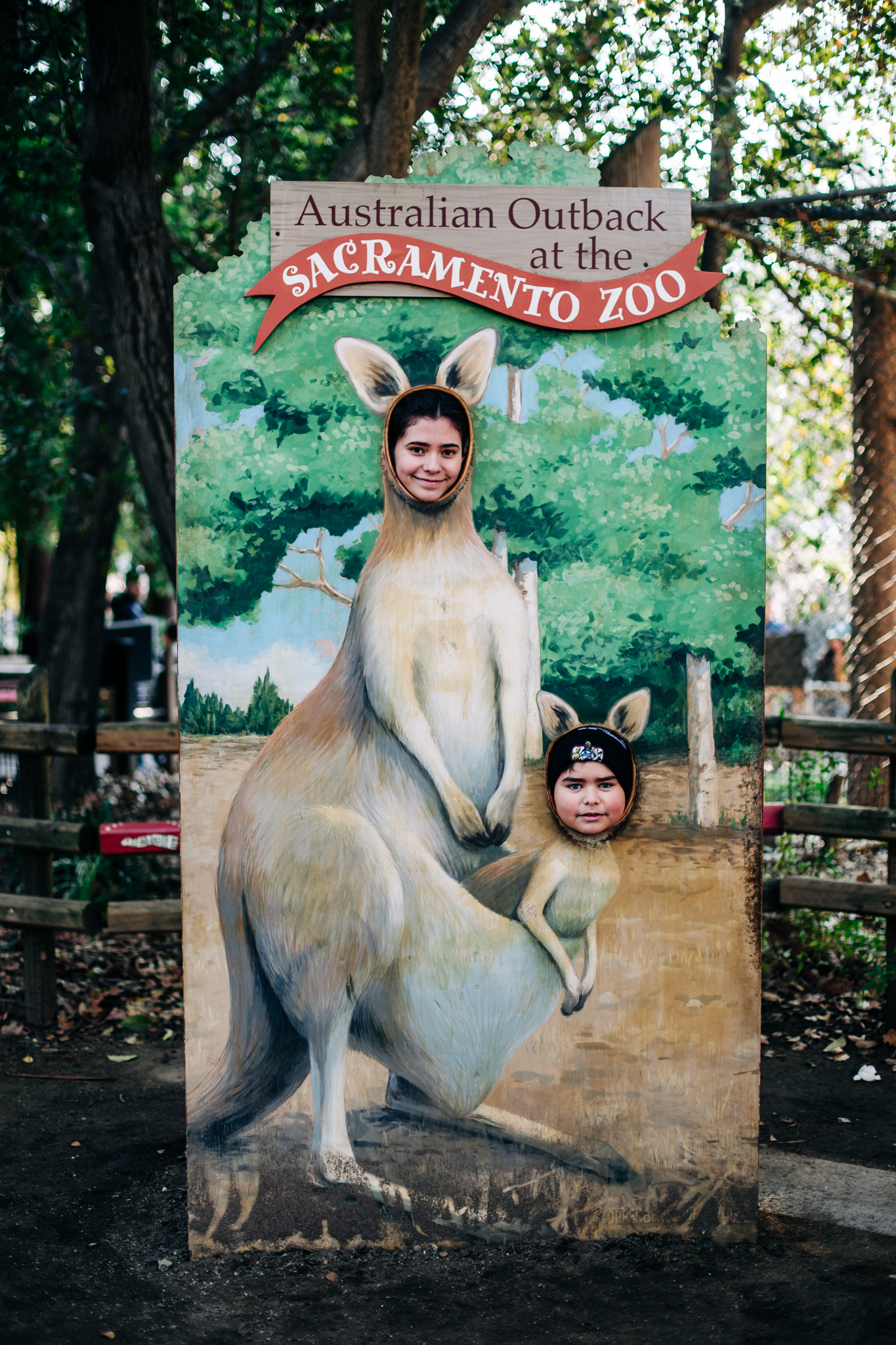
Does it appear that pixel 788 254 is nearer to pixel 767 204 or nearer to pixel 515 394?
pixel 767 204

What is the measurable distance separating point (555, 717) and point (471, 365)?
3.53ft

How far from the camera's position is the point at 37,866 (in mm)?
5922

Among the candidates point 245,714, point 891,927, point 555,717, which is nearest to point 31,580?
point 891,927

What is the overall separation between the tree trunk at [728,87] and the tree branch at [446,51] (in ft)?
3.82

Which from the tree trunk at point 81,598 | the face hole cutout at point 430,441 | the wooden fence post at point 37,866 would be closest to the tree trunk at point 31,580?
the tree trunk at point 81,598

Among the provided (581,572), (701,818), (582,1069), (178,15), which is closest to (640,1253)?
(582,1069)

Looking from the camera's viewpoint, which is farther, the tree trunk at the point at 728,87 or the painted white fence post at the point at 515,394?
the tree trunk at the point at 728,87

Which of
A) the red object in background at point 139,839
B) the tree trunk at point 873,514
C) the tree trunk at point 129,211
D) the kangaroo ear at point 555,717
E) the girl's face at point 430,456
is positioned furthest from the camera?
the tree trunk at point 873,514

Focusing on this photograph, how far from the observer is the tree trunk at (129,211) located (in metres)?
A: 6.14

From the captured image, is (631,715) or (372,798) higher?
(631,715)

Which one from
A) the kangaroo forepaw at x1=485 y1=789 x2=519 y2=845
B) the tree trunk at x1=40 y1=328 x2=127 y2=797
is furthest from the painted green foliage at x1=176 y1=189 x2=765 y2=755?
the tree trunk at x1=40 y1=328 x2=127 y2=797

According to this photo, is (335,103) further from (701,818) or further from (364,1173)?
(364,1173)

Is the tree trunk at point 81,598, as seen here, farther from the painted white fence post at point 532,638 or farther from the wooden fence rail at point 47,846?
the painted white fence post at point 532,638

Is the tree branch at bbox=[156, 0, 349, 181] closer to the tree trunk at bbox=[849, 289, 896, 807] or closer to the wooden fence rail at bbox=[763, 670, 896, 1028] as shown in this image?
the tree trunk at bbox=[849, 289, 896, 807]
